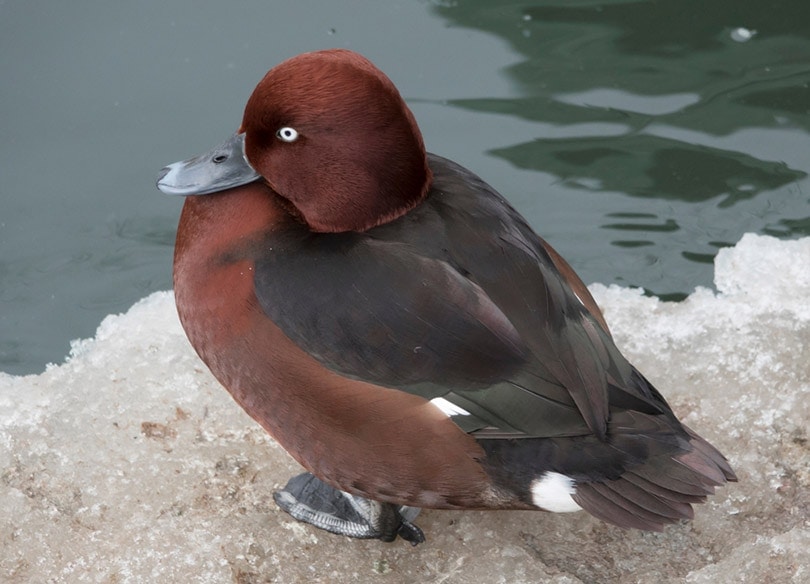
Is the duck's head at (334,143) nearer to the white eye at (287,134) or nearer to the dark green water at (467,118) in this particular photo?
the white eye at (287,134)

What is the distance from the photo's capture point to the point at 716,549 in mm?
2846

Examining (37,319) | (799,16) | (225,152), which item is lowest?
(37,319)

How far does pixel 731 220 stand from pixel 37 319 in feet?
8.04

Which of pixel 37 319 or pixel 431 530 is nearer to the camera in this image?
pixel 431 530

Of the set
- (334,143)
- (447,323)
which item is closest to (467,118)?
(334,143)

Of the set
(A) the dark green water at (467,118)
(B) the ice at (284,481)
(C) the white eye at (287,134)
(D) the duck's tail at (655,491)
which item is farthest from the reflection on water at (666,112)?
(C) the white eye at (287,134)

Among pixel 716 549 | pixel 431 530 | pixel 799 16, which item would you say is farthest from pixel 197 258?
pixel 799 16

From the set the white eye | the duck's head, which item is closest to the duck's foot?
the duck's head

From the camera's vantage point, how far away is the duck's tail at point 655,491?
264 cm

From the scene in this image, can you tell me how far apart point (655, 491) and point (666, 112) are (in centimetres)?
226

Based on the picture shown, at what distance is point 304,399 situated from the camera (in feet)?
8.60

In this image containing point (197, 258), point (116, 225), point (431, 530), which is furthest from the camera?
point (116, 225)

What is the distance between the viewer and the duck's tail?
8.67 feet

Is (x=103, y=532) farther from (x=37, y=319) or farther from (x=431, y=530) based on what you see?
(x=37, y=319)
